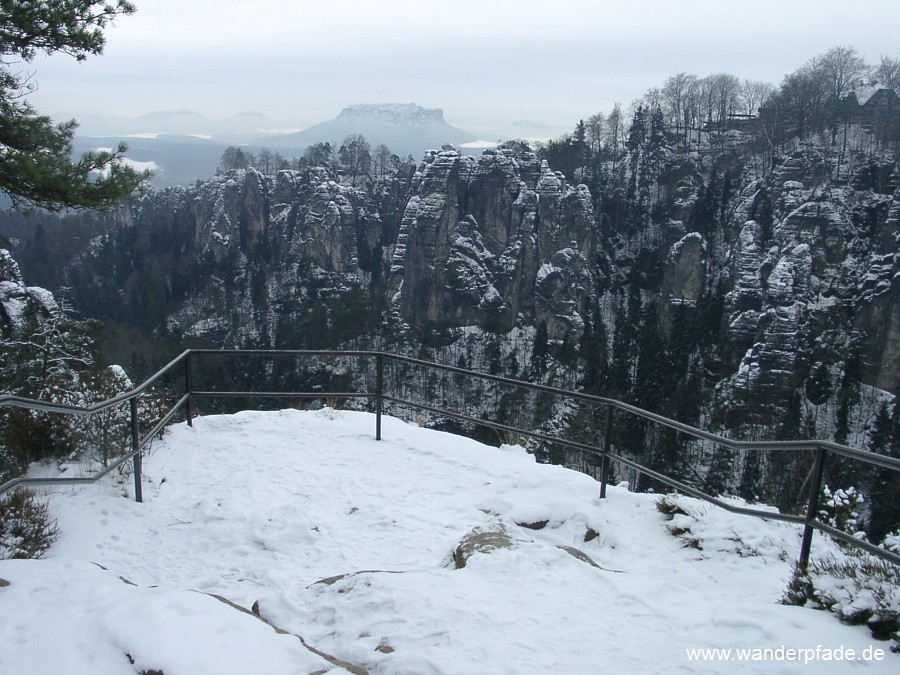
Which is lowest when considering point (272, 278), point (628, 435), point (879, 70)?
point (628, 435)

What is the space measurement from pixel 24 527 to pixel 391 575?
2703 mm

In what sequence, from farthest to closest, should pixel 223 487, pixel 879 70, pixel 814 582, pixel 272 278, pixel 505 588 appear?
pixel 272 278 < pixel 879 70 < pixel 223 487 < pixel 505 588 < pixel 814 582

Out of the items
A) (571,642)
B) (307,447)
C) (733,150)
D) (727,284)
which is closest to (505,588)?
(571,642)

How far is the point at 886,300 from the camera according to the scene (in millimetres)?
38188

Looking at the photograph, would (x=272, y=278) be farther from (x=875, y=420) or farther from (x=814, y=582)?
(x=814, y=582)

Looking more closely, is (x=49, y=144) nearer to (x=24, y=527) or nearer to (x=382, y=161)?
(x=24, y=527)

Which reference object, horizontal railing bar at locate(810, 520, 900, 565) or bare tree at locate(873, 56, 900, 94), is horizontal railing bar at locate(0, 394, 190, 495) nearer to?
horizontal railing bar at locate(810, 520, 900, 565)

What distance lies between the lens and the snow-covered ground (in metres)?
2.95

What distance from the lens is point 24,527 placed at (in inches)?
174

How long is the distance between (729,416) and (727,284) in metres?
17.5

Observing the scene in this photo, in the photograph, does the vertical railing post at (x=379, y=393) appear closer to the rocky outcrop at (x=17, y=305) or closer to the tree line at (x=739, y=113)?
the rocky outcrop at (x=17, y=305)

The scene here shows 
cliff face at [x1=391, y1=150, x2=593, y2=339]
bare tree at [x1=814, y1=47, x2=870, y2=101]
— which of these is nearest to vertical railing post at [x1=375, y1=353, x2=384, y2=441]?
cliff face at [x1=391, y1=150, x2=593, y2=339]

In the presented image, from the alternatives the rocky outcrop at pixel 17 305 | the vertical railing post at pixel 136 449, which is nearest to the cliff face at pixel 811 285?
the rocky outcrop at pixel 17 305

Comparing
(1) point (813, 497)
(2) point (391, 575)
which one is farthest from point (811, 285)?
(2) point (391, 575)
